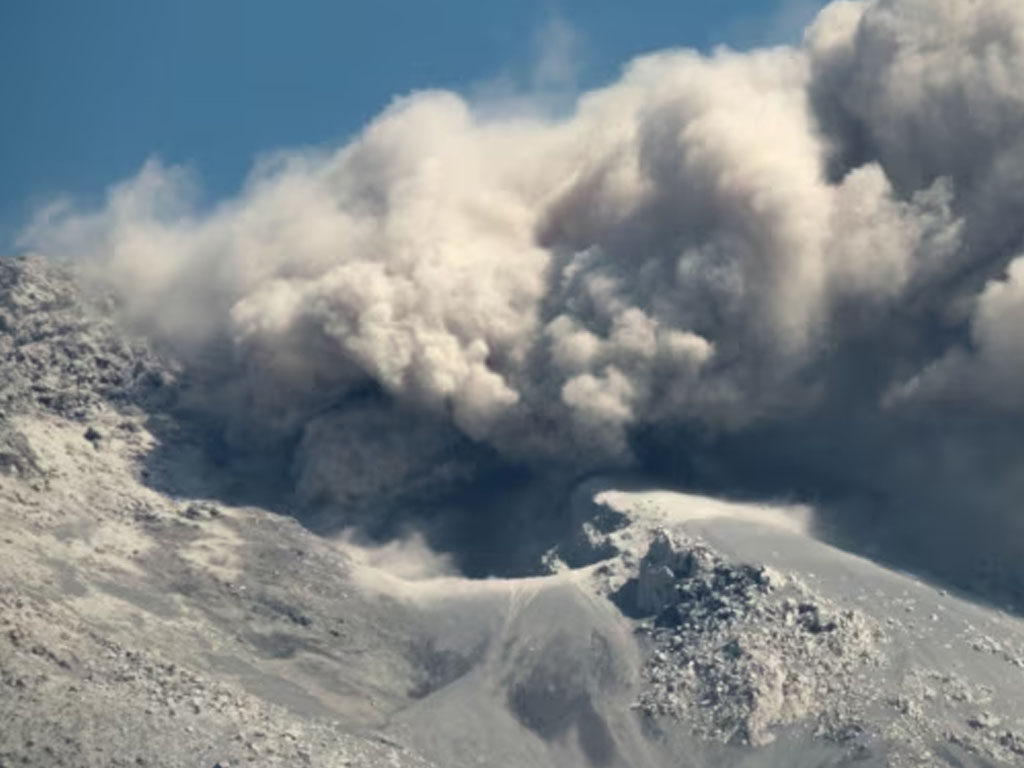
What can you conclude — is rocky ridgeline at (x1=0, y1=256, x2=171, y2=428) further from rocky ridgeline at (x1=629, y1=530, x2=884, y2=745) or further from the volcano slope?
rocky ridgeline at (x1=629, y1=530, x2=884, y2=745)

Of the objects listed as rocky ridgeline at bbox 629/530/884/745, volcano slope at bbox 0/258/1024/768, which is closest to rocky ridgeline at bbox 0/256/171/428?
volcano slope at bbox 0/258/1024/768

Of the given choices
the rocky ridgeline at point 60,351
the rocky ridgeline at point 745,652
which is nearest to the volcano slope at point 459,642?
the rocky ridgeline at point 745,652

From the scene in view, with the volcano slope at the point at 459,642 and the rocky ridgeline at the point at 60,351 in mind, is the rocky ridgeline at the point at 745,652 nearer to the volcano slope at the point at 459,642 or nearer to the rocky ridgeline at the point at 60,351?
the volcano slope at the point at 459,642

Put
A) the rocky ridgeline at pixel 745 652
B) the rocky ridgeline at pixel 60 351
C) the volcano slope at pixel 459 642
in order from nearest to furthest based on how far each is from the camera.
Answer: the volcano slope at pixel 459 642
the rocky ridgeline at pixel 745 652
the rocky ridgeline at pixel 60 351

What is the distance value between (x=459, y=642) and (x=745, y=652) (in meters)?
16.8

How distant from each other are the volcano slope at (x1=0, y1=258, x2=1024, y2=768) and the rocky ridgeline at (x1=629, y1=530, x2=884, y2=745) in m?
0.14

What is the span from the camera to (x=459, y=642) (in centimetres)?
11469

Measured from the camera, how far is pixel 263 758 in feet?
308

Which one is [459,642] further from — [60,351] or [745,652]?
[60,351]

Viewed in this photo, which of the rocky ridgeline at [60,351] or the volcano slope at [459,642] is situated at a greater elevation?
the rocky ridgeline at [60,351]

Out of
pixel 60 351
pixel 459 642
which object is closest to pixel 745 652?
pixel 459 642

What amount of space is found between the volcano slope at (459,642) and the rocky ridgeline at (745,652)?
0.14m

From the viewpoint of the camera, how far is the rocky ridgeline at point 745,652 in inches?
4028

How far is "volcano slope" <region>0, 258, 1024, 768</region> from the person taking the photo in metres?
97.9
